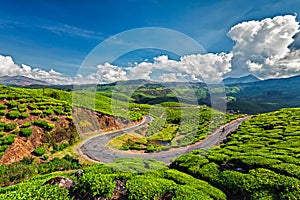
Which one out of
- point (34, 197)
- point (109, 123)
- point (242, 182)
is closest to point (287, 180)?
point (242, 182)

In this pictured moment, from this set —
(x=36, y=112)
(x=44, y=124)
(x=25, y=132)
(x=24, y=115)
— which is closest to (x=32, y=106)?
(x=36, y=112)

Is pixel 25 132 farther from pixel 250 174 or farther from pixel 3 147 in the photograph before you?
pixel 250 174

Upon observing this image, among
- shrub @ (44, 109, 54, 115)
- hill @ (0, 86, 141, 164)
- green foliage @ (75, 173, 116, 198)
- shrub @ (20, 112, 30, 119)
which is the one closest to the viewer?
green foliage @ (75, 173, 116, 198)

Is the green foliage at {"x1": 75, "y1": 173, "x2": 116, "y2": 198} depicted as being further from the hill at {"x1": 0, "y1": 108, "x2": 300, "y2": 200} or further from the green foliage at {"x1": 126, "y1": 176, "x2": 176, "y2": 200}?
the green foliage at {"x1": 126, "y1": 176, "x2": 176, "y2": 200}

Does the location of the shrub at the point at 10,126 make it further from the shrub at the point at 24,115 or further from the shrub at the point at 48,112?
the shrub at the point at 48,112

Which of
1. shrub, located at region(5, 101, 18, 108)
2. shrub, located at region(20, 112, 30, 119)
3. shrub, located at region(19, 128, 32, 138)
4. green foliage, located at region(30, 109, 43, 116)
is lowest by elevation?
shrub, located at region(19, 128, 32, 138)

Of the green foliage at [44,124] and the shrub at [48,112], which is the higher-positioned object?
the shrub at [48,112]

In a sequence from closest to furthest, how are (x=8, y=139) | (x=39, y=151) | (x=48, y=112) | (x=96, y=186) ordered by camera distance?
(x=96, y=186), (x=8, y=139), (x=39, y=151), (x=48, y=112)

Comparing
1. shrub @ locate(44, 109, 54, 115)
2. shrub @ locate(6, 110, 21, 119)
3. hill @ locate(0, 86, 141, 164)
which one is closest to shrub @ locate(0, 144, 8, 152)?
hill @ locate(0, 86, 141, 164)

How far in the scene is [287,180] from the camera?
406 inches

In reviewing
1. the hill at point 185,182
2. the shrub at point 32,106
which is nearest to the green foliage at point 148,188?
the hill at point 185,182

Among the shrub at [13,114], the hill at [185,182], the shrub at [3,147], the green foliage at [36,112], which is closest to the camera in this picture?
the hill at [185,182]

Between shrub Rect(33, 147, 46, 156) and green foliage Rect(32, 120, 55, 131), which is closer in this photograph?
shrub Rect(33, 147, 46, 156)

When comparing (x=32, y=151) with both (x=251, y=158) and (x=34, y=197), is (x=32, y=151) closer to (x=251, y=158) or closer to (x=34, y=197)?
(x=34, y=197)
